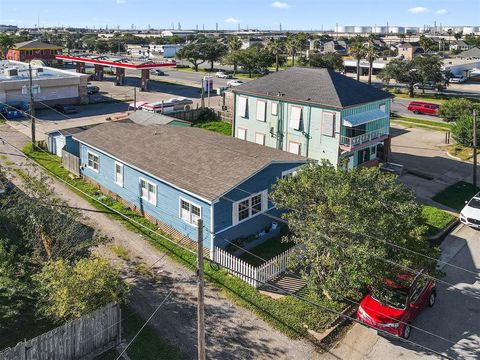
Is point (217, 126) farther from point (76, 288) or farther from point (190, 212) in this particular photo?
point (76, 288)

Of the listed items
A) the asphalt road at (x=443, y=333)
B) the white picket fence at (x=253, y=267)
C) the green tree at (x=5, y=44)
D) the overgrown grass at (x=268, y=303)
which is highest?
the green tree at (x=5, y=44)

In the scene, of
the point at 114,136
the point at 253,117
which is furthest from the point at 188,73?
the point at 114,136

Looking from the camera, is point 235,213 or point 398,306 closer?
point 398,306

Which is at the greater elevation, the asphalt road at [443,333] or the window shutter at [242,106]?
the window shutter at [242,106]

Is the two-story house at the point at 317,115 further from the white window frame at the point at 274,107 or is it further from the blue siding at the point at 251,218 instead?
the blue siding at the point at 251,218

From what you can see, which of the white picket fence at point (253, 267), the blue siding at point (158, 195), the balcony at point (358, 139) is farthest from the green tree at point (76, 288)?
the balcony at point (358, 139)

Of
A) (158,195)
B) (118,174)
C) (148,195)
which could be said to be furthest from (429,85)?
(158,195)

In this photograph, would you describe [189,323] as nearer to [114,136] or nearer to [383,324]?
[383,324]

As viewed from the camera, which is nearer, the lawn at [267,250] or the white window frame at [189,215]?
the lawn at [267,250]
